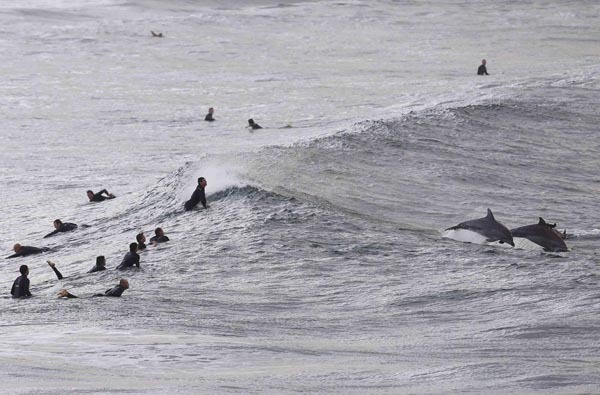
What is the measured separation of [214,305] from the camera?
1914 centimetres

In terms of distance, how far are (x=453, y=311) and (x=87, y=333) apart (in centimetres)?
543

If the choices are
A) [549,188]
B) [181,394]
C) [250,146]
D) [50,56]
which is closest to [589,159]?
[549,188]

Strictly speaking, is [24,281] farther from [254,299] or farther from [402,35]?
[402,35]

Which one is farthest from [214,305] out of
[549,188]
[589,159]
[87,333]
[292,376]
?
[589,159]

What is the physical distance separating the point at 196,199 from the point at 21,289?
22.1ft

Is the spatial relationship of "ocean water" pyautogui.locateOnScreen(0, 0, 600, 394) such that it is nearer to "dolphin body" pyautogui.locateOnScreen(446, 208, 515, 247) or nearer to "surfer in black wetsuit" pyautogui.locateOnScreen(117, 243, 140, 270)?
"surfer in black wetsuit" pyautogui.locateOnScreen(117, 243, 140, 270)

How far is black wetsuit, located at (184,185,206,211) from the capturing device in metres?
26.5

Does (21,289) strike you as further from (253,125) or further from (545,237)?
(253,125)

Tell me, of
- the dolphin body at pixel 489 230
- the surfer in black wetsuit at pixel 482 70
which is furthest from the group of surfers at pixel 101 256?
the surfer in black wetsuit at pixel 482 70

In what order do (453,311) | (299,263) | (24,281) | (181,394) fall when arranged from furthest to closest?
(299,263) < (24,281) < (453,311) < (181,394)

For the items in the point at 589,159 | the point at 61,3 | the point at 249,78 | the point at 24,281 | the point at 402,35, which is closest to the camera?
the point at 24,281

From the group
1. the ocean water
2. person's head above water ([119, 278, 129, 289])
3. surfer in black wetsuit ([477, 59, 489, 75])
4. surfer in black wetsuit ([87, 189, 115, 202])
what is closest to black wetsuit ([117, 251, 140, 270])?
the ocean water

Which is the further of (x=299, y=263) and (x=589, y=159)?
(x=589, y=159)

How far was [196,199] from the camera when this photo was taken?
87.4ft
